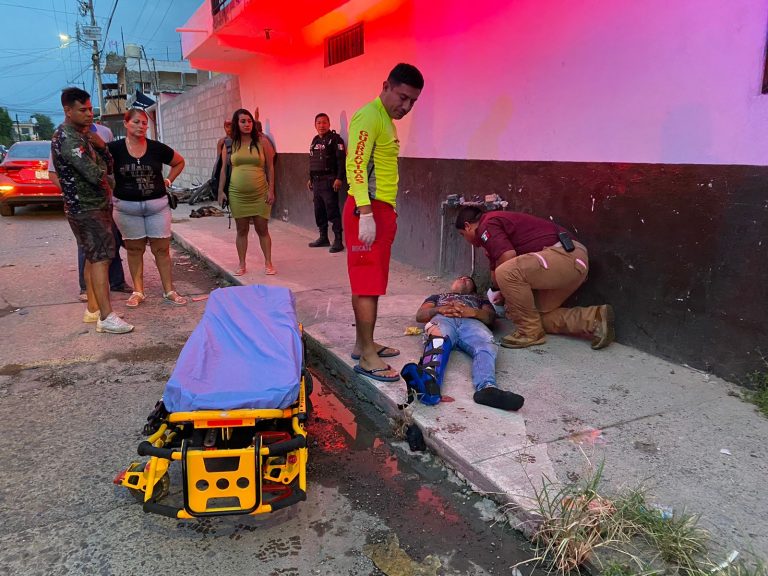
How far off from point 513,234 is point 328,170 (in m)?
4.50

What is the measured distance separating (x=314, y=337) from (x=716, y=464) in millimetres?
2936

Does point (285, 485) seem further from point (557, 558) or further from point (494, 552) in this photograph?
point (557, 558)

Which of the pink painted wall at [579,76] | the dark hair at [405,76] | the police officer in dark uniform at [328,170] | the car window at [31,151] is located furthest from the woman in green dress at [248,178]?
the car window at [31,151]

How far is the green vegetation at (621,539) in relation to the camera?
6.61 feet

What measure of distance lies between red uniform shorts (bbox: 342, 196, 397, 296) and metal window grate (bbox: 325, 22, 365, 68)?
192 inches

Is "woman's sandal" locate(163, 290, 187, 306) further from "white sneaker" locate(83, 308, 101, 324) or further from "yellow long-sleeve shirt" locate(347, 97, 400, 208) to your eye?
"yellow long-sleeve shirt" locate(347, 97, 400, 208)

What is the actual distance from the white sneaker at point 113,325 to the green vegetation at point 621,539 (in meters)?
3.98

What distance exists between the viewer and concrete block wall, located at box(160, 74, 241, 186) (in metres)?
13.7

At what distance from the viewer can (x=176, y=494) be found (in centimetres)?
263

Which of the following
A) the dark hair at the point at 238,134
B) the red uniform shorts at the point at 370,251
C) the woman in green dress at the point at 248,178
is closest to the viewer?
the red uniform shorts at the point at 370,251

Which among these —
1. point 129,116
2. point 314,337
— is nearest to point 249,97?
point 129,116

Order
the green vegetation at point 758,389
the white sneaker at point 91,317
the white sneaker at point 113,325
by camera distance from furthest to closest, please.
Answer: the white sneaker at point 91,317 → the white sneaker at point 113,325 → the green vegetation at point 758,389

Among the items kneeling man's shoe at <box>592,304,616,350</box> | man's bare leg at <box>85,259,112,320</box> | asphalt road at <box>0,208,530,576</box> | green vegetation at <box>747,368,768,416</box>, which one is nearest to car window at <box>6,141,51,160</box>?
man's bare leg at <box>85,259,112,320</box>

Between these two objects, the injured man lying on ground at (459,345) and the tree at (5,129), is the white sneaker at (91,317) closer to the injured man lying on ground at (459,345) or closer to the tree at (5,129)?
the injured man lying on ground at (459,345)
